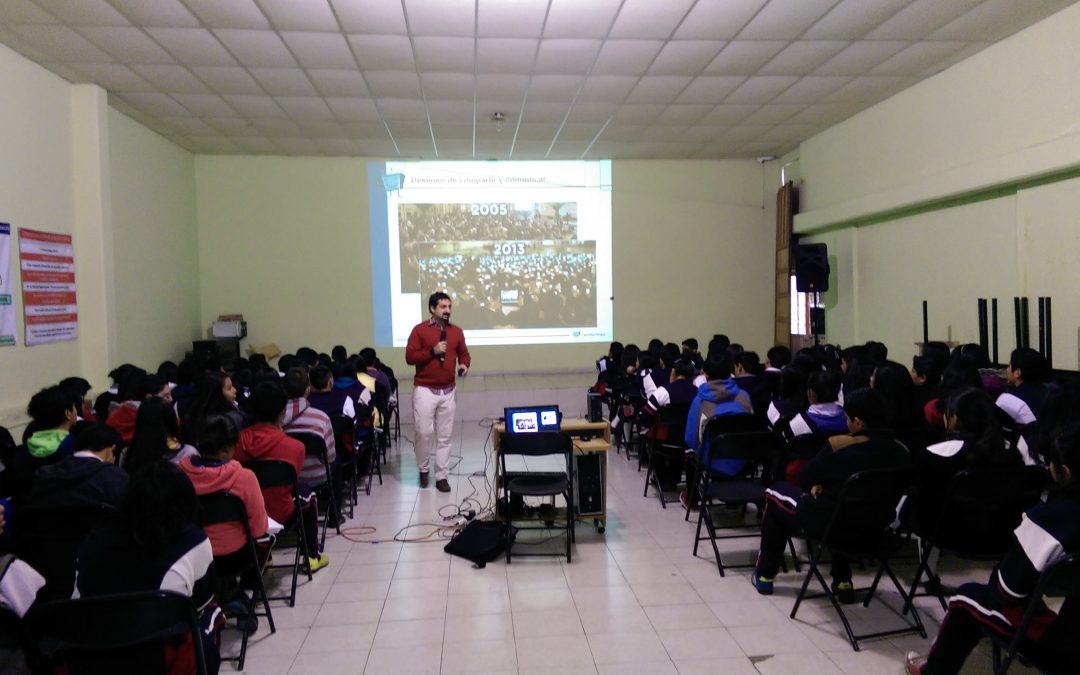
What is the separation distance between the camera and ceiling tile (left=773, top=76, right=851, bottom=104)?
5.92 meters

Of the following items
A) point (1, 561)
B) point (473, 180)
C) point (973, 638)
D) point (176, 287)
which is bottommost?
point (973, 638)

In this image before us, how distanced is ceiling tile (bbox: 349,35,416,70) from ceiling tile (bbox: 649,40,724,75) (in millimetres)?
2020

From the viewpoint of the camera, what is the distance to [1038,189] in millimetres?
4941

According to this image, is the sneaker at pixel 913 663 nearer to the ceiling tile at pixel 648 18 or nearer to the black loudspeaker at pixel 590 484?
the black loudspeaker at pixel 590 484

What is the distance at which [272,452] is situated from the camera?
3320mm

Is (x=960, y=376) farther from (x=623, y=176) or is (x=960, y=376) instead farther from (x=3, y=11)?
(x=3, y=11)

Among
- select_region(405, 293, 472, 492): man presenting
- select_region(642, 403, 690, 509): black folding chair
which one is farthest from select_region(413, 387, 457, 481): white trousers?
select_region(642, 403, 690, 509): black folding chair

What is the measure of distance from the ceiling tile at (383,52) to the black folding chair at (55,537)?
3.78 meters

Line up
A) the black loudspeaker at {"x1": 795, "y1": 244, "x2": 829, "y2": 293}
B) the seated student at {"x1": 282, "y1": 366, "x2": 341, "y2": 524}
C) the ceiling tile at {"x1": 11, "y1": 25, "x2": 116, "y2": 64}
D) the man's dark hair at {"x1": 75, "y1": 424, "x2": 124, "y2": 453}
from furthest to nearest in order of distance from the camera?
the black loudspeaker at {"x1": 795, "y1": 244, "x2": 829, "y2": 293}, the ceiling tile at {"x1": 11, "y1": 25, "x2": 116, "y2": 64}, the seated student at {"x1": 282, "y1": 366, "x2": 341, "y2": 524}, the man's dark hair at {"x1": 75, "y1": 424, "x2": 124, "y2": 453}

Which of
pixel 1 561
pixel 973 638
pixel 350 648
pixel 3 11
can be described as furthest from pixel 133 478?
pixel 3 11

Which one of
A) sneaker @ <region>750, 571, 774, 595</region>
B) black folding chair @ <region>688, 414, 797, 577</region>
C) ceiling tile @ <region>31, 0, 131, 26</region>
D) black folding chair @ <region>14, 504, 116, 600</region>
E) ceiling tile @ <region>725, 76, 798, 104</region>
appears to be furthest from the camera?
ceiling tile @ <region>725, 76, 798, 104</region>

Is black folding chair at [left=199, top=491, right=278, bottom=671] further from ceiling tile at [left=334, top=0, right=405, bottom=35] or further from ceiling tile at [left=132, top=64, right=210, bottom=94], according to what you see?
ceiling tile at [left=132, top=64, right=210, bottom=94]

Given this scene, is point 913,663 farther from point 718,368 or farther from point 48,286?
point 48,286

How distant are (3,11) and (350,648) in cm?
459
